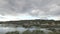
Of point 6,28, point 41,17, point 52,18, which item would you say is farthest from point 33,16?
point 6,28

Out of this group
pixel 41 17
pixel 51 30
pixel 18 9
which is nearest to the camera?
pixel 51 30

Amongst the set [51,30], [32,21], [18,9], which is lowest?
[51,30]

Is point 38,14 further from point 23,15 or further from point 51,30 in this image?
point 51,30

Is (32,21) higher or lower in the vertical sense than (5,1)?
lower

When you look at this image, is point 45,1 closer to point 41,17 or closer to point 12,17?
point 41,17

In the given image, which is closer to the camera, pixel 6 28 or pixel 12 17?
pixel 6 28

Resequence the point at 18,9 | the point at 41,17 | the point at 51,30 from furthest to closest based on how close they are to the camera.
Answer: the point at 18,9, the point at 41,17, the point at 51,30

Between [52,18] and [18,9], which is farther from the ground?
[18,9]

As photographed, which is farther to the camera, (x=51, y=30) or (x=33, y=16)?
(x=33, y=16)
